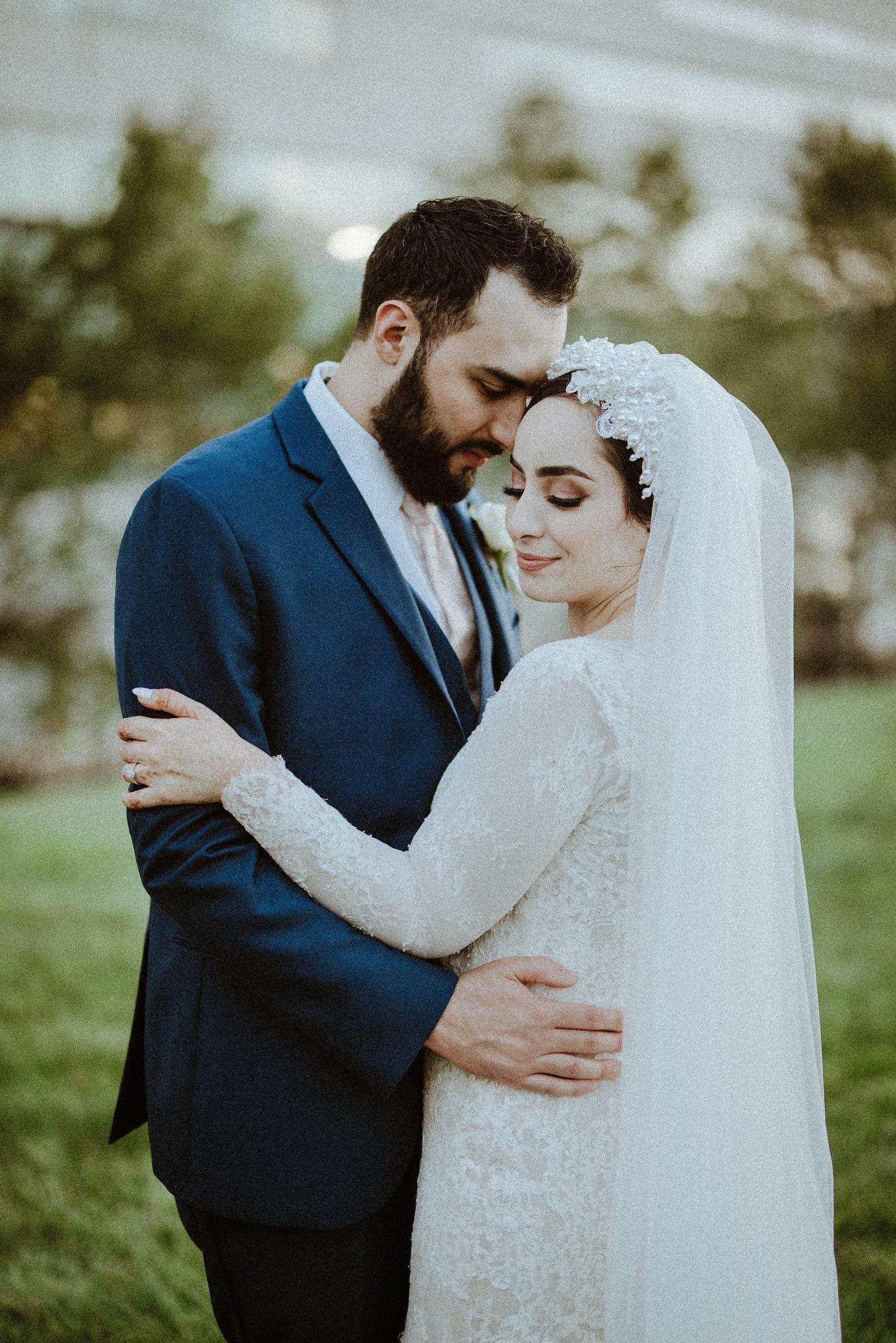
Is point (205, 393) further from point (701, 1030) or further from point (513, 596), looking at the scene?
point (701, 1030)

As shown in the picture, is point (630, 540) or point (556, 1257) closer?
point (556, 1257)

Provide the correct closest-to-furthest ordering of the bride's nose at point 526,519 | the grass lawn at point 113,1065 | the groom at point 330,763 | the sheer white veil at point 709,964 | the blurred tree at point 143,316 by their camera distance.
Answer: the sheer white veil at point 709,964 < the groom at point 330,763 < the bride's nose at point 526,519 < the grass lawn at point 113,1065 < the blurred tree at point 143,316

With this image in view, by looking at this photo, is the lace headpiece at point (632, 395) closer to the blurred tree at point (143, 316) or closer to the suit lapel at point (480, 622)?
the suit lapel at point (480, 622)

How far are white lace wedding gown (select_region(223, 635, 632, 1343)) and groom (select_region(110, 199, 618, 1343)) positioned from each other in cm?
7

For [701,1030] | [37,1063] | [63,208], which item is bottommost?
[37,1063]

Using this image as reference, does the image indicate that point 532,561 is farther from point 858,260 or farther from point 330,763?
point 858,260

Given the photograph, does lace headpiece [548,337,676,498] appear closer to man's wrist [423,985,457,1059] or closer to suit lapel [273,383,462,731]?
suit lapel [273,383,462,731]

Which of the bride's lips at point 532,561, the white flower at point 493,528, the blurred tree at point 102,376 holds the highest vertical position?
the blurred tree at point 102,376

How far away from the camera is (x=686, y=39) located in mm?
7883

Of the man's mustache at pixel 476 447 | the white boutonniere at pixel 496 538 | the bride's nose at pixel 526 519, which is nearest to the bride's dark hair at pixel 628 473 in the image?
the bride's nose at pixel 526 519

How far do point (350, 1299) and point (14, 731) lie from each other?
5505 millimetres

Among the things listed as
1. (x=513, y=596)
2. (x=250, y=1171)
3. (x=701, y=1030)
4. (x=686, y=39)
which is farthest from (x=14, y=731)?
(x=686, y=39)

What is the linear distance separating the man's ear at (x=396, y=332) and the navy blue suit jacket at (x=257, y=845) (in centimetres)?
23

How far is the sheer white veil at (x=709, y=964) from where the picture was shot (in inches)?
60.5
